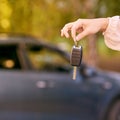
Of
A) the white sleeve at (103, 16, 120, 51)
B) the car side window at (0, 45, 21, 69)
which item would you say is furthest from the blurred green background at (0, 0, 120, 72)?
the white sleeve at (103, 16, 120, 51)

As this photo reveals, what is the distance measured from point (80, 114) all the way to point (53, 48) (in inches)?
42.2

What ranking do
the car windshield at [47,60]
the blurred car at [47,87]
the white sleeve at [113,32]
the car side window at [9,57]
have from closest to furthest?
1. the white sleeve at [113,32]
2. the blurred car at [47,87]
3. the car side window at [9,57]
4. the car windshield at [47,60]

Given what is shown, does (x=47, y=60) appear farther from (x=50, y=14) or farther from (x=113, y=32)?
(x=113, y=32)

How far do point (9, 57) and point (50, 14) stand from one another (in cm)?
93

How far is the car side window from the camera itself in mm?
9758

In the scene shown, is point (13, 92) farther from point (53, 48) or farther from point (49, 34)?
point (49, 34)

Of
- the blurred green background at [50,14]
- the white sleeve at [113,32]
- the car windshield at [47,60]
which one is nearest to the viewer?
the white sleeve at [113,32]

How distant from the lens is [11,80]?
9555 mm

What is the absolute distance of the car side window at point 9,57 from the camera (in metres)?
9.76

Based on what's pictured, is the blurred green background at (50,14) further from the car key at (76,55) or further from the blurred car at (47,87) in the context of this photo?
the car key at (76,55)

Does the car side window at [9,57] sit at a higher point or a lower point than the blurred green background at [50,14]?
lower

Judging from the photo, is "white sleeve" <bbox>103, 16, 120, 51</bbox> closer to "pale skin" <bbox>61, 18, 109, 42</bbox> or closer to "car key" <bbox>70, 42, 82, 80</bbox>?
"pale skin" <bbox>61, 18, 109, 42</bbox>

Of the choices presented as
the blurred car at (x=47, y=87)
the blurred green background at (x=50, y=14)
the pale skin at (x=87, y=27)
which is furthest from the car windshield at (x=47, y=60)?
the pale skin at (x=87, y=27)

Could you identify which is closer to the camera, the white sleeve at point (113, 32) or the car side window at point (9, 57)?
the white sleeve at point (113, 32)
